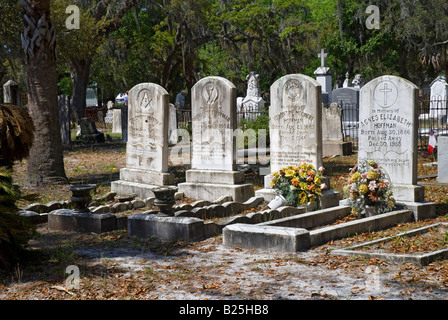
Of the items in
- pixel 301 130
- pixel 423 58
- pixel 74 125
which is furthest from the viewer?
pixel 423 58

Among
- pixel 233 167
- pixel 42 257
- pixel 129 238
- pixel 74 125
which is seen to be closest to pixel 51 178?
pixel 233 167

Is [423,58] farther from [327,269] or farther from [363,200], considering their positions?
[327,269]

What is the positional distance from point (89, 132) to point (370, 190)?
618 inches

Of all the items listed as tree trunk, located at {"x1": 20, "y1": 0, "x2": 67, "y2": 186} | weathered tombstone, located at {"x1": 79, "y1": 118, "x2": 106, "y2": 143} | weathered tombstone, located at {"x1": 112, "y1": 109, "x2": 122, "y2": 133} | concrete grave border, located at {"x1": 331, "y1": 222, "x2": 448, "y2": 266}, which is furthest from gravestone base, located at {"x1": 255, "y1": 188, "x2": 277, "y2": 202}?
weathered tombstone, located at {"x1": 112, "y1": 109, "x2": 122, "y2": 133}

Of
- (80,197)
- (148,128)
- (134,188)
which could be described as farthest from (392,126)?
(134,188)

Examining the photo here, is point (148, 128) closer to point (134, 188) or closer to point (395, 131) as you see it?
point (134, 188)

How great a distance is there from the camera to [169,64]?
34.8 m

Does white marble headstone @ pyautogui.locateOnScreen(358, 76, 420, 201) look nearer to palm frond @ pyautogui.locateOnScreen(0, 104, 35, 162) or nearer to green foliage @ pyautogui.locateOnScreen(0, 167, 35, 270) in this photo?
palm frond @ pyautogui.locateOnScreen(0, 104, 35, 162)

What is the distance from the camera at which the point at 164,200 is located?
8977 mm

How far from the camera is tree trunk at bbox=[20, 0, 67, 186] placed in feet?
42.9

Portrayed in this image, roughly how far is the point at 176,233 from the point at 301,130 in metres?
3.41

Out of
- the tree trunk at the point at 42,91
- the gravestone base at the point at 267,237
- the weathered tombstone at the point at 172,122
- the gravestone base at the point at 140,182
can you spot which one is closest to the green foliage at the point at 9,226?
the gravestone base at the point at 267,237

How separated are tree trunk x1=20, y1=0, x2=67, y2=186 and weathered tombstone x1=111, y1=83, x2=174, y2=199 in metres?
1.64

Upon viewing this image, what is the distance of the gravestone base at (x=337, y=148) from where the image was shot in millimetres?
17875
